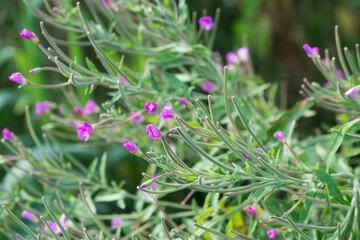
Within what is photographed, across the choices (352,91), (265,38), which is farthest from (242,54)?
(265,38)

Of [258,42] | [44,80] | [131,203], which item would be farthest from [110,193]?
[258,42]

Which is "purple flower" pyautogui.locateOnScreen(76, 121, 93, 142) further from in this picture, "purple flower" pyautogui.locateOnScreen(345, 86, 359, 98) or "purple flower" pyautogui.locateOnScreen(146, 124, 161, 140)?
"purple flower" pyautogui.locateOnScreen(345, 86, 359, 98)

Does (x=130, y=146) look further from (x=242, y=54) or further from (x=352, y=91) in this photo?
(x=242, y=54)

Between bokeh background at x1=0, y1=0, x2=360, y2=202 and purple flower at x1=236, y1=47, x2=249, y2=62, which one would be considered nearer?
purple flower at x1=236, y1=47, x2=249, y2=62

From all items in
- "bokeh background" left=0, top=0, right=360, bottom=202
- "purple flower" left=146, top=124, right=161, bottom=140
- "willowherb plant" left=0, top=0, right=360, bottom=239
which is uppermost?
"purple flower" left=146, top=124, right=161, bottom=140

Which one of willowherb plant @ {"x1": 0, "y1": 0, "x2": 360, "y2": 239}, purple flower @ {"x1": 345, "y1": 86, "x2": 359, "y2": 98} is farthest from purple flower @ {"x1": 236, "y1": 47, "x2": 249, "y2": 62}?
purple flower @ {"x1": 345, "y1": 86, "x2": 359, "y2": 98}

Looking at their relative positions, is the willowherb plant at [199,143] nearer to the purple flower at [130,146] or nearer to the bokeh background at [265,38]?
the purple flower at [130,146]

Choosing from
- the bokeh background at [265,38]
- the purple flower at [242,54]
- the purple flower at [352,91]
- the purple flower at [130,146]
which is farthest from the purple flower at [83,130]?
the bokeh background at [265,38]

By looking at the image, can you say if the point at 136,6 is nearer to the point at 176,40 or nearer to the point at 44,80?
the point at 176,40

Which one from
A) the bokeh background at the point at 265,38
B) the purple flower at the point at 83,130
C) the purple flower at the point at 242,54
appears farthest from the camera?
the bokeh background at the point at 265,38
